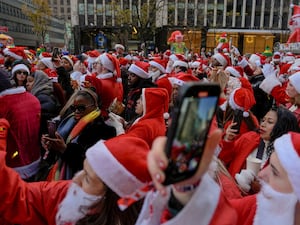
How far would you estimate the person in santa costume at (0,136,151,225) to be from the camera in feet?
5.48

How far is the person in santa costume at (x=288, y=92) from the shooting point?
14.4 ft

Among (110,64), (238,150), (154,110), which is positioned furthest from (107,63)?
(238,150)

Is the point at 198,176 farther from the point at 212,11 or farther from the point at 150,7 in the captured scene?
the point at 212,11

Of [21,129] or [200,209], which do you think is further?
[21,129]

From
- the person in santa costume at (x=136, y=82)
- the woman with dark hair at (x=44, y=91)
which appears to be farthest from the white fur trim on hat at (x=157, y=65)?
the woman with dark hair at (x=44, y=91)

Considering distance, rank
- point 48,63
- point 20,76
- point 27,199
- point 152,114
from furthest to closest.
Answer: point 48,63, point 20,76, point 152,114, point 27,199

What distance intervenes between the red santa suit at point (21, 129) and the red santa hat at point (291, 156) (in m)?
2.70

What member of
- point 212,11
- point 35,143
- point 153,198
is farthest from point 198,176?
point 212,11

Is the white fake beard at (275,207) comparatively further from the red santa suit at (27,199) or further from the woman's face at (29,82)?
the woman's face at (29,82)

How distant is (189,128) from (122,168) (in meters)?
0.76

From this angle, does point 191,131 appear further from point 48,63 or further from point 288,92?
point 48,63

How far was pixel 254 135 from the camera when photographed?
336 centimetres

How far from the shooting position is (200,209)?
125 centimetres

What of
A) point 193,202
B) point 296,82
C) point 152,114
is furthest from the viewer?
point 296,82
